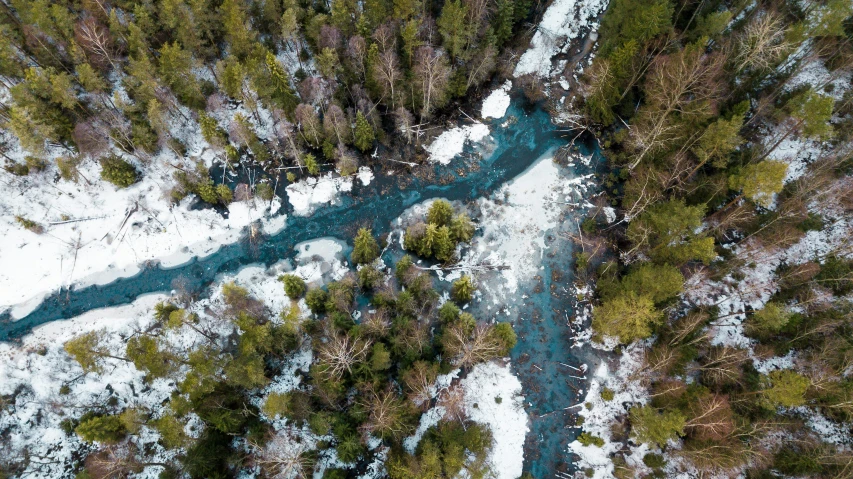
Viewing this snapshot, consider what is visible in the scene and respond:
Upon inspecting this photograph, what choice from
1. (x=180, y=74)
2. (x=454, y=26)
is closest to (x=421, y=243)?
(x=454, y=26)

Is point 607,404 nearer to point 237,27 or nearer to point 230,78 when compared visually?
point 230,78

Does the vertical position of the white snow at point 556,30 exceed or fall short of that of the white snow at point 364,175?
it exceeds it

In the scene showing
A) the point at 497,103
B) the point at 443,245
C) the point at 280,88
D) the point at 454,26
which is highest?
the point at 454,26

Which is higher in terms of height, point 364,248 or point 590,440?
point 364,248

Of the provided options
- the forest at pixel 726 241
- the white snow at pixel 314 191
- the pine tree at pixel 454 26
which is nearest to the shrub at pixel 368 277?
the white snow at pixel 314 191

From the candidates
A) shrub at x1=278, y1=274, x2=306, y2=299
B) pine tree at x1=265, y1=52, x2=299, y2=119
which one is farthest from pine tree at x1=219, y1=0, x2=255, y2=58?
shrub at x1=278, y1=274, x2=306, y2=299

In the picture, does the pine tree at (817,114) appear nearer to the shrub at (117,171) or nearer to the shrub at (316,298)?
the shrub at (316,298)
